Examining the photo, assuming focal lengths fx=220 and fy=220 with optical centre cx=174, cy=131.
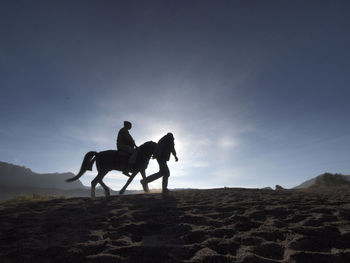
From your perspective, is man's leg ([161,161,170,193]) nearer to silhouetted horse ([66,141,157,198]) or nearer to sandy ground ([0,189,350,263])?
silhouetted horse ([66,141,157,198])

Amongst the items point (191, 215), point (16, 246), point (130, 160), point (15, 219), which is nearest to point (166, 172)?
point (130, 160)

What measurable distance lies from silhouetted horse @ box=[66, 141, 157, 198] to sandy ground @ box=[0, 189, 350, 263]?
11.2ft

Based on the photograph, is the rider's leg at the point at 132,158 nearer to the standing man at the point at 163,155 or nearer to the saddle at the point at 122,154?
the saddle at the point at 122,154

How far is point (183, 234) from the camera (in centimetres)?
331

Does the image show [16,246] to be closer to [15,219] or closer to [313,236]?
[15,219]

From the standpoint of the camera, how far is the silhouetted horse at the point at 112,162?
330 inches

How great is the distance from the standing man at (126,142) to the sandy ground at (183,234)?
3.55 m

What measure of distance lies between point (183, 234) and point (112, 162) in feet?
18.7

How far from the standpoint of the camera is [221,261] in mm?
2439

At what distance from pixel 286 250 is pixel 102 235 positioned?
2.55 metres

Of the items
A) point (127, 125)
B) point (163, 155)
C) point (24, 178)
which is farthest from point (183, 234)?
point (24, 178)

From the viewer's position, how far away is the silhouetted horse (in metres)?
8.38

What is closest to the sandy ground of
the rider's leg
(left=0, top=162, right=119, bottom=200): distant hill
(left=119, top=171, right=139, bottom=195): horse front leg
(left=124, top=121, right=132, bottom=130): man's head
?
the rider's leg

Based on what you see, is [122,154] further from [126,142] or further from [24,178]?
[24,178]
